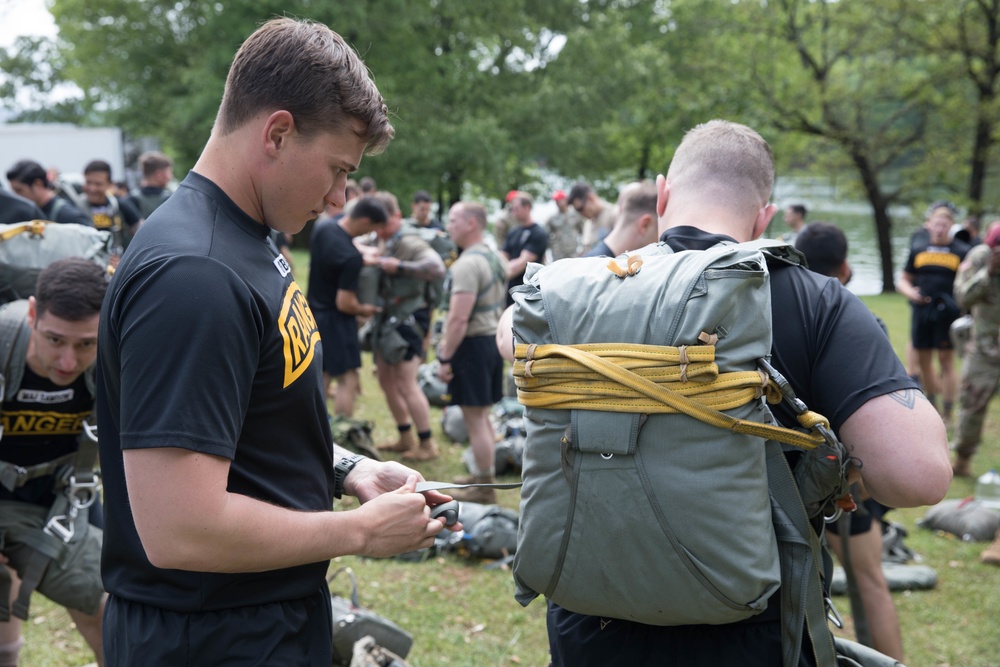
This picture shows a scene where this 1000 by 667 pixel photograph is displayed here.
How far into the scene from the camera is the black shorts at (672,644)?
2.00 m

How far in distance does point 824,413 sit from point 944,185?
26.5 m

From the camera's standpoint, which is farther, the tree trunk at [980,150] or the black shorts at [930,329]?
the tree trunk at [980,150]

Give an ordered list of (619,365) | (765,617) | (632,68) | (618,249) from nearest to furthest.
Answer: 1. (619,365)
2. (765,617)
3. (618,249)
4. (632,68)

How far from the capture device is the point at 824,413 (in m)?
2.03

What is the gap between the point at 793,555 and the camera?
6.31 ft

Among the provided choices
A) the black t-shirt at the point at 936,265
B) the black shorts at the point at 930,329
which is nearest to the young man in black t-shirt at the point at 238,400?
the black shorts at the point at 930,329

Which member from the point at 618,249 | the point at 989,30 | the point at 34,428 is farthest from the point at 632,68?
the point at 34,428

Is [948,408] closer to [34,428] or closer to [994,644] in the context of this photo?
[994,644]

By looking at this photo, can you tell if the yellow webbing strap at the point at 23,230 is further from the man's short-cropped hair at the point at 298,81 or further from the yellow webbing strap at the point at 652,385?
the yellow webbing strap at the point at 652,385

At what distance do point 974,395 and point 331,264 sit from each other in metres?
5.82

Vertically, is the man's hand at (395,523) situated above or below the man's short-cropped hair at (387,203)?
above

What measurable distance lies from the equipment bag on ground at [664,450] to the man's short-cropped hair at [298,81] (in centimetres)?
62

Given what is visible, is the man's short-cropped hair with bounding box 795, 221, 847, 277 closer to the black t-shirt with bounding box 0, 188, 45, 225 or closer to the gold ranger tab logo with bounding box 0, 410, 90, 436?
the gold ranger tab logo with bounding box 0, 410, 90, 436

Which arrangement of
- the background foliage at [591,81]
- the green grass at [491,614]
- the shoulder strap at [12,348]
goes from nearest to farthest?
the shoulder strap at [12,348] < the green grass at [491,614] < the background foliage at [591,81]
